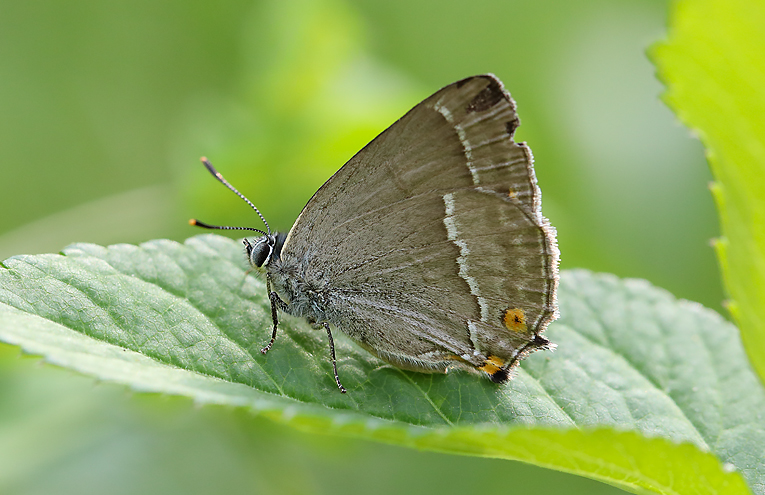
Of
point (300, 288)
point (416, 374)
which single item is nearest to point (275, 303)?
point (300, 288)

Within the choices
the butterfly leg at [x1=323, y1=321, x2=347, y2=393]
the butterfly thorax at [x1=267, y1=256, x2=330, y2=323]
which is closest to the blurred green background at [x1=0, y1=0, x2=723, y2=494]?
the butterfly thorax at [x1=267, y1=256, x2=330, y2=323]

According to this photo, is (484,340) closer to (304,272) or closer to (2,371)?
(304,272)

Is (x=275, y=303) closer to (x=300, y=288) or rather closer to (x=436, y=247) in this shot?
(x=300, y=288)

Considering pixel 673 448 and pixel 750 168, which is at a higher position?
pixel 750 168

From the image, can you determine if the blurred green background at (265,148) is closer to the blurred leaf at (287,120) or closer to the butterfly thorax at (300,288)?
the blurred leaf at (287,120)

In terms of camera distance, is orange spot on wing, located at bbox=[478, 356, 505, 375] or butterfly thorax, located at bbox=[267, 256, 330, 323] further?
butterfly thorax, located at bbox=[267, 256, 330, 323]

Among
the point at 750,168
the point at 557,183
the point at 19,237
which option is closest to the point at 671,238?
the point at 557,183

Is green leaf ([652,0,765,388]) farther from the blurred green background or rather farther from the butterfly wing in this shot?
the blurred green background
